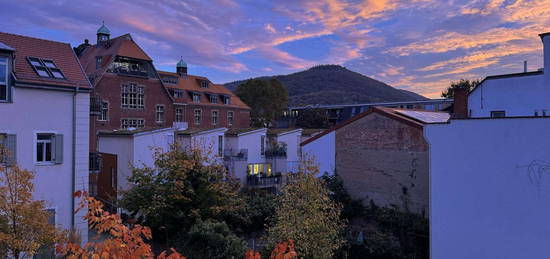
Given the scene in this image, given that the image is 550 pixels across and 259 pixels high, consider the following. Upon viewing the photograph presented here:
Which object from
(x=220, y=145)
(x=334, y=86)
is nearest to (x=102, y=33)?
(x=220, y=145)

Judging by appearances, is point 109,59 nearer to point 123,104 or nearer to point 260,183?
point 123,104

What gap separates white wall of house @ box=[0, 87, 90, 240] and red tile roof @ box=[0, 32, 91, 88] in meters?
0.47

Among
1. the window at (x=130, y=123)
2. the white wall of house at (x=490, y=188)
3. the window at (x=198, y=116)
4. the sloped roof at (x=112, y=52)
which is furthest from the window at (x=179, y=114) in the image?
the white wall of house at (x=490, y=188)

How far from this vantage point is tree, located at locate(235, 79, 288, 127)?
2825 inches

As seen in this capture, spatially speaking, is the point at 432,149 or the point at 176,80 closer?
the point at 432,149

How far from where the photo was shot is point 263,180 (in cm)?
3100

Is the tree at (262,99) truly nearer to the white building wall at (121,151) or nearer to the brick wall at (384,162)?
the brick wall at (384,162)

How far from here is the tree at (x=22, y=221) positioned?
398 inches

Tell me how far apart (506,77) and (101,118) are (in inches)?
1523

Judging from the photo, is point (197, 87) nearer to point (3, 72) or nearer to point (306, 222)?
point (3, 72)


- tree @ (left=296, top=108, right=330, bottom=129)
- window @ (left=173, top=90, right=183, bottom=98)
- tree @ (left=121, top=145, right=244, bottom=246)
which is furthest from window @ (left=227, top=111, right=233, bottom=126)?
tree @ (left=121, top=145, right=244, bottom=246)

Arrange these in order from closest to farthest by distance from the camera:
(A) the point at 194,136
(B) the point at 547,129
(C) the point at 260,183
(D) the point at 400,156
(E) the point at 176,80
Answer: (B) the point at 547,129 < (D) the point at 400,156 < (A) the point at 194,136 < (C) the point at 260,183 < (E) the point at 176,80

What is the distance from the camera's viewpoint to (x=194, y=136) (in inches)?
1065

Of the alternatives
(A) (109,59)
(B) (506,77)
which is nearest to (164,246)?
(B) (506,77)
